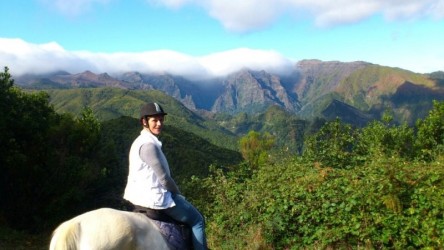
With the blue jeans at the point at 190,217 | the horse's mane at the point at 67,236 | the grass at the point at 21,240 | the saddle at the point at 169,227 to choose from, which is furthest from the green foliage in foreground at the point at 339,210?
the grass at the point at 21,240

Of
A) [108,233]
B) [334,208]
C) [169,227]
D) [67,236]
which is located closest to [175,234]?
[169,227]

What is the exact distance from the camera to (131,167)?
4.38 metres

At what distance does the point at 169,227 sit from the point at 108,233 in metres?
0.76

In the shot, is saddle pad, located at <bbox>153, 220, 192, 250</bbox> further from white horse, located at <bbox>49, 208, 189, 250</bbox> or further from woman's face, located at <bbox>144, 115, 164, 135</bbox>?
woman's face, located at <bbox>144, 115, 164, 135</bbox>

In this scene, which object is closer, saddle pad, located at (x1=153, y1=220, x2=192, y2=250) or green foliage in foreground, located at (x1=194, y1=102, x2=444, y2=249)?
saddle pad, located at (x1=153, y1=220, x2=192, y2=250)

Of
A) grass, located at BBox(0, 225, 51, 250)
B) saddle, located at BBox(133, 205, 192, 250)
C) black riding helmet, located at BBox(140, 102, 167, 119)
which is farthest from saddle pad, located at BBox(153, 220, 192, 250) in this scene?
grass, located at BBox(0, 225, 51, 250)

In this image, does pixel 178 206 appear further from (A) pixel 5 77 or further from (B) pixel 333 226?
(A) pixel 5 77

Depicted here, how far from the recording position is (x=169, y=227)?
175 inches

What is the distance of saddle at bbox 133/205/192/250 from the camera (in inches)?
173

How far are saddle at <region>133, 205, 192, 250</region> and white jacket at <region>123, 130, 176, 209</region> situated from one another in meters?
0.10

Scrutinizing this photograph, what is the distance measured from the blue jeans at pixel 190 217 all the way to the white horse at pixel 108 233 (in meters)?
0.25

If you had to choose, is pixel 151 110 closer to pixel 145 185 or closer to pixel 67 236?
pixel 145 185

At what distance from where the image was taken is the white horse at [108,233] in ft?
12.0

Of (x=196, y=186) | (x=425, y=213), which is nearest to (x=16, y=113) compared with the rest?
(x=196, y=186)
